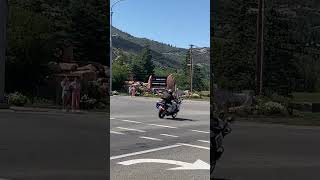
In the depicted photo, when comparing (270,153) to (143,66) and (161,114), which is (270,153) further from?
(161,114)

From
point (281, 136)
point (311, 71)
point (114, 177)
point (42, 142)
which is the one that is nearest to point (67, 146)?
point (42, 142)

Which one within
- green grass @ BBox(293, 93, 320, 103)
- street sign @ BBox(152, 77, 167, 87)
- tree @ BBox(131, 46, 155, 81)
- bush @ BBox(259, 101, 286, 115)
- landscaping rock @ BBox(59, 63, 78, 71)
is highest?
tree @ BBox(131, 46, 155, 81)

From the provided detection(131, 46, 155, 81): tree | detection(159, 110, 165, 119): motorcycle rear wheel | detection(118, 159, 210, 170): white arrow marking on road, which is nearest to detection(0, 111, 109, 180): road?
detection(118, 159, 210, 170): white arrow marking on road

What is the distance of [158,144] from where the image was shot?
554 cm

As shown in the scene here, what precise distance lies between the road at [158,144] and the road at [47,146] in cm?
58

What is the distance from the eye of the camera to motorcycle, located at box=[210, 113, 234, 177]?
3947 mm

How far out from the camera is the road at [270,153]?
383 centimetres

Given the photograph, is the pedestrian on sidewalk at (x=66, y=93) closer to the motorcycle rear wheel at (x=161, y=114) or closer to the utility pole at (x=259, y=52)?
the utility pole at (x=259, y=52)

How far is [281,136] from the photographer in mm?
3896

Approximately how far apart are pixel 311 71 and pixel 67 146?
2265mm

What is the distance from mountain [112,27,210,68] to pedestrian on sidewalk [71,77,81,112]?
0.62m

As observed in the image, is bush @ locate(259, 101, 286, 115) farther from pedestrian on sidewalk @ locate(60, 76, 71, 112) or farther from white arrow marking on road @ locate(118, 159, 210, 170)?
pedestrian on sidewalk @ locate(60, 76, 71, 112)

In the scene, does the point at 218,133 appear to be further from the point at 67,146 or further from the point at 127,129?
the point at 127,129

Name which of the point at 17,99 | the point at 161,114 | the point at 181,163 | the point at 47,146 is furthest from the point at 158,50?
the point at 47,146
